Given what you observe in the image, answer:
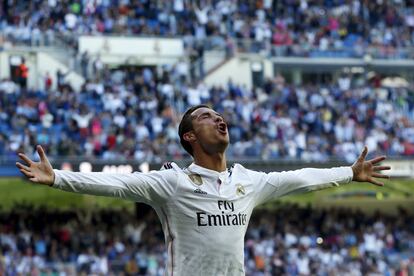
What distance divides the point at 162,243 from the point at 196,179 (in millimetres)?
19033

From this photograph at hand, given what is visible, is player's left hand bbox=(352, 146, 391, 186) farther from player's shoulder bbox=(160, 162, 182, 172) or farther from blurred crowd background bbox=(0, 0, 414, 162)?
blurred crowd background bbox=(0, 0, 414, 162)

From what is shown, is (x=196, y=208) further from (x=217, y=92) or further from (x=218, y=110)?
(x=217, y=92)

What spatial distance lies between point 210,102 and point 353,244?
16.9 ft

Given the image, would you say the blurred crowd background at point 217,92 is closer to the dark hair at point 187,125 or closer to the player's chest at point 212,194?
the dark hair at point 187,125

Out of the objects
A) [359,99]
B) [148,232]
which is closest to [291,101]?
[359,99]

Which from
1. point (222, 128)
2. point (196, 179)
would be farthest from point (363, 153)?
point (196, 179)

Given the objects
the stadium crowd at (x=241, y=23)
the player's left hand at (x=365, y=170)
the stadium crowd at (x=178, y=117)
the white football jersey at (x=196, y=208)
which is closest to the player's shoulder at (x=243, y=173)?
the white football jersey at (x=196, y=208)

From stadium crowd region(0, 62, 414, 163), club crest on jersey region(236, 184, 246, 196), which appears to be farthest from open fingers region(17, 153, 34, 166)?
stadium crowd region(0, 62, 414, 163)

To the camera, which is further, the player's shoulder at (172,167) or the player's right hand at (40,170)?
the player's shoulder at (172,167)

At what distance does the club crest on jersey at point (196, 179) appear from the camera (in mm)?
6412

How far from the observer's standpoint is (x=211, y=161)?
6465 mm

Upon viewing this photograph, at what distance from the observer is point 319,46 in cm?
3391

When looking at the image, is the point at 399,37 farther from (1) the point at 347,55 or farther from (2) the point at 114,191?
(2) the point at 114,191

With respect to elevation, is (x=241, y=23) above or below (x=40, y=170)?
below
